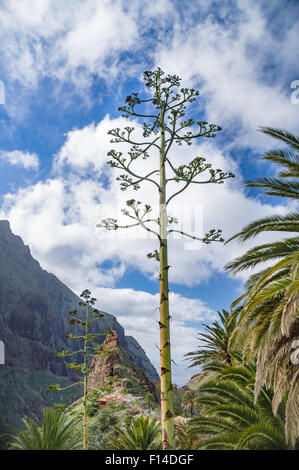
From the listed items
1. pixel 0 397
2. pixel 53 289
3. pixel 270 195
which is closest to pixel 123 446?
pixel 270 195

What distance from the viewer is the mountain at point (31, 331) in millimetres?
105500

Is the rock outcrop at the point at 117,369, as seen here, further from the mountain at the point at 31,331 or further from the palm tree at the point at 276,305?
the mountain at the point at 31,331

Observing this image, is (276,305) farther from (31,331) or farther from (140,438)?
(31,331)

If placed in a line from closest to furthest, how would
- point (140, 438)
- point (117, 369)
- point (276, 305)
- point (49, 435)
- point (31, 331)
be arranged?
point (49, 435), point (140, 438), point (276, 305), point (117, 369), point (31, 331)

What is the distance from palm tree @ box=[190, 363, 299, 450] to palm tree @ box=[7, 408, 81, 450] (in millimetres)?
3511

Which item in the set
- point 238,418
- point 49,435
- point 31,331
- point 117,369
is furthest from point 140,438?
point 31,331

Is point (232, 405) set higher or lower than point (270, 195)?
lower

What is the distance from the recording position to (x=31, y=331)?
147m

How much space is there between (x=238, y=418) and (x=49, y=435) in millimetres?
5639

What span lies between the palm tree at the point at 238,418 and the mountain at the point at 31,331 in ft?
308

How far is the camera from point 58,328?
6501 inches

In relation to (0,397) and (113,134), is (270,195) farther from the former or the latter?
(0,397)
